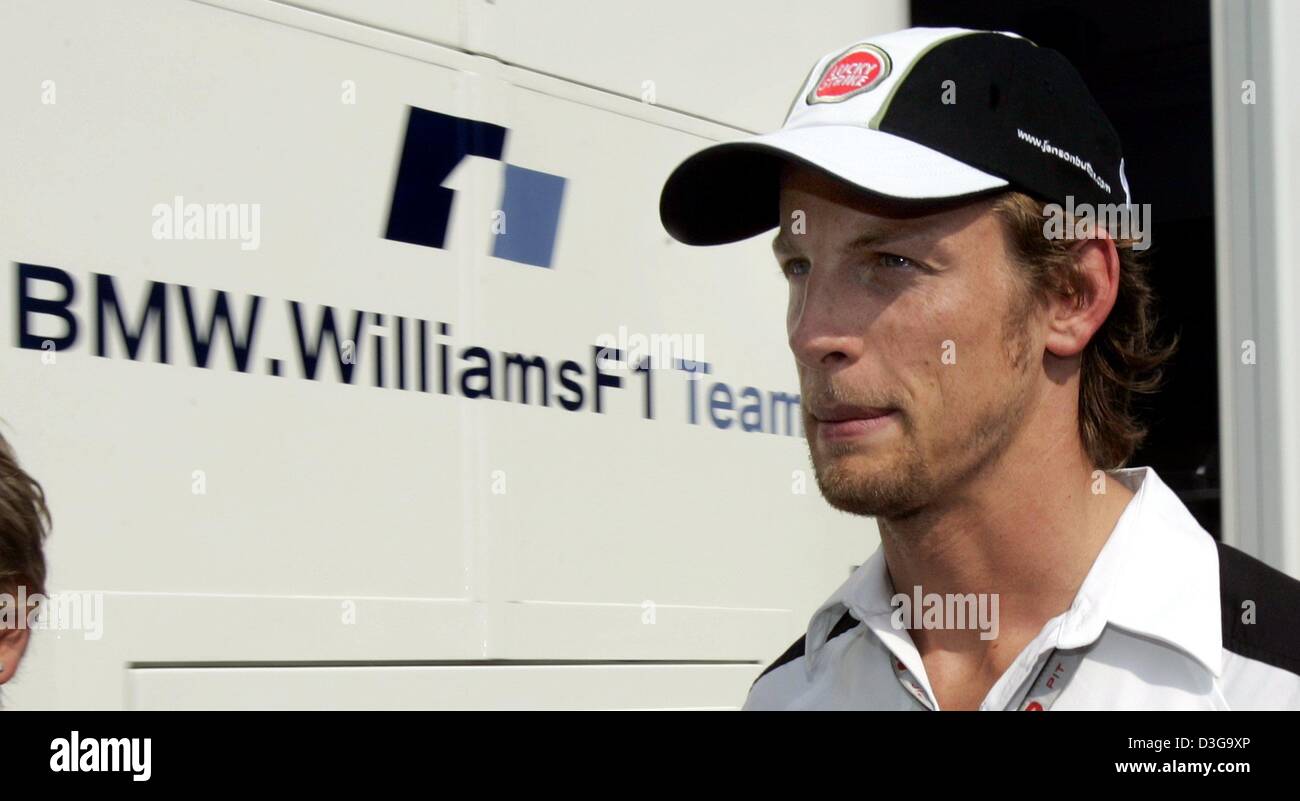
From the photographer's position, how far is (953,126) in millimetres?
1527

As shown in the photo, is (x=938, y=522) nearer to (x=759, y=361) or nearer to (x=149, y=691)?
(x=149, y=691)

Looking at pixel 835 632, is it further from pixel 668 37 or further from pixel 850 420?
pixel 668 37

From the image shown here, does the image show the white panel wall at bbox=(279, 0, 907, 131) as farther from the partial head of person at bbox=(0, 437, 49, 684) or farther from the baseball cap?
the baseball cap

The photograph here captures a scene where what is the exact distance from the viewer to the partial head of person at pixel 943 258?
59.7 inches

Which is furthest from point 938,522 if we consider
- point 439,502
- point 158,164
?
point 158,164

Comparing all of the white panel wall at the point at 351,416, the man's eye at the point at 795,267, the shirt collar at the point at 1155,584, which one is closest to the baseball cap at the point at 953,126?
the man's eye at the point at 795,267

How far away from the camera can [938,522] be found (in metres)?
1.58

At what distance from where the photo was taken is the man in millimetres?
1485

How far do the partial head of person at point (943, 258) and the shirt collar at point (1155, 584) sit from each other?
4.4 inches

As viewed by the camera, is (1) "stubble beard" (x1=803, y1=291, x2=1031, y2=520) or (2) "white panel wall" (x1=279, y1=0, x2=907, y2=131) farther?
(2) "white panel wall" (x1=279, y1=0, x2=907, y2=131)

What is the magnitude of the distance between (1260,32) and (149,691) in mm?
2114

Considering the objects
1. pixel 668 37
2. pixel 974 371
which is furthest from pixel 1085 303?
pixel 668 37

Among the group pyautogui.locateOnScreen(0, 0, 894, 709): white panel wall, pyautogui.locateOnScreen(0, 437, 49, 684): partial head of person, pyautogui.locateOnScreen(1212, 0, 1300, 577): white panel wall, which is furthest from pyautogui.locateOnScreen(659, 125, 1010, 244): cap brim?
pyautogui.locateOnScreen(1212, 0, 1300, 577): white panel wall
